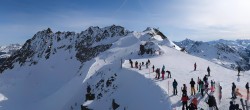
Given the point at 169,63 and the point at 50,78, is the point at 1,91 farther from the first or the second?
the point at 169,63

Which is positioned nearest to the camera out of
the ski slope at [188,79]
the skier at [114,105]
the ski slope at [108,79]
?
the ski slope at [188,79]

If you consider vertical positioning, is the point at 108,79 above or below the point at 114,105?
above

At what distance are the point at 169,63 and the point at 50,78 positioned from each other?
2325 inches

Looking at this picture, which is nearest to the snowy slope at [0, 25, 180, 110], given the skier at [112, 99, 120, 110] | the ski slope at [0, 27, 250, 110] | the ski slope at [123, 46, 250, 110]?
the ski slope at [0, 27, 250, 110]

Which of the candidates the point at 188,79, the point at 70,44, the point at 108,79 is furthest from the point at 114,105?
the point at 70,44

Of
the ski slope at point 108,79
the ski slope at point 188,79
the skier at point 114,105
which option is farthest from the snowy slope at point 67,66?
the ski slope at point 188,79

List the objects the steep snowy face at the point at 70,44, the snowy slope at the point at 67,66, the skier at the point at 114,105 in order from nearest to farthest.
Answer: the skier at the point at 114,105 → the snowy slope at the point at 67,66 → the steep snowy face at the point at 70,44

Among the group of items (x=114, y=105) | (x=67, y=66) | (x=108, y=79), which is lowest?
(x=67, y=66)

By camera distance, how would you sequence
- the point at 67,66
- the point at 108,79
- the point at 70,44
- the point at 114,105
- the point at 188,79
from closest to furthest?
1. the point at 114,105
2. the point at 188,79
3. the point at 108,79
4. the point at 67,66
5. the point at 70,44

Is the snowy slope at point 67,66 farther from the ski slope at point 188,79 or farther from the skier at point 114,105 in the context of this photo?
the ski slope at point 188,79

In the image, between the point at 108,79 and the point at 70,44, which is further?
the point at 70,44

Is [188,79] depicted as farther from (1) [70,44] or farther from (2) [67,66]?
(1) [70,44]

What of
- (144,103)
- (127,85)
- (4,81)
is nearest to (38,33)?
(4,81)

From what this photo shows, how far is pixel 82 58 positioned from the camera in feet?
374
